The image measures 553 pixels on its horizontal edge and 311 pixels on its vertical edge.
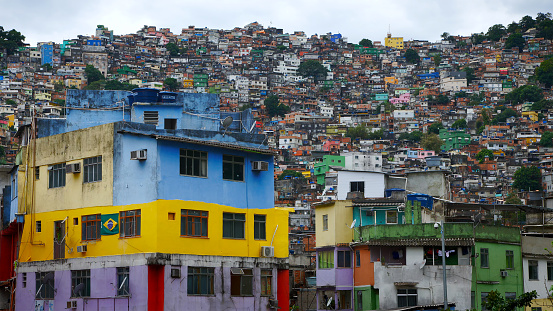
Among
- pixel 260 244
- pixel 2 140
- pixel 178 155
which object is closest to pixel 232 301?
pixel 260 244

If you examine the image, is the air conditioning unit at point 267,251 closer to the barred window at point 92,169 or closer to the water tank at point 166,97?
the barred window at point 92,169

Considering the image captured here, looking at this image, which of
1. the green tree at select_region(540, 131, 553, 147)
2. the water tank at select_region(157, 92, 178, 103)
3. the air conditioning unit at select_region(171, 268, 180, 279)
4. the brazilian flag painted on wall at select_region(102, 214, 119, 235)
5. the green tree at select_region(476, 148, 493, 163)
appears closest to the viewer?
the air conditioning unit at select_region(171, 268, 180, 279)

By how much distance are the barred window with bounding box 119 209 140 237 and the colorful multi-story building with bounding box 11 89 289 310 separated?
0.15ft

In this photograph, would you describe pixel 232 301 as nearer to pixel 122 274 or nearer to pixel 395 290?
pixel 122 274

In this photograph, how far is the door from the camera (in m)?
35.6

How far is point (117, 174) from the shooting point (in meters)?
33.9

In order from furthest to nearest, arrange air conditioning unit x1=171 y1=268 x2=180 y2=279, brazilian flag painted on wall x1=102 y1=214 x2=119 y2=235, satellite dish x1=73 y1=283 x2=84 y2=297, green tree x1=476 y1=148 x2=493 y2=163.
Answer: green tree x1=476 y1=148 x2=493 y2=163, satellite dish x1=73 y1=283 x2=84 y2=297, brazilian flag painted on wall x1=102 y1=214 x2=119 y2=235, air conditioning unit x1=171 y1=268 x2=180 y2=279

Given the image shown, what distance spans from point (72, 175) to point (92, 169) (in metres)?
1.19

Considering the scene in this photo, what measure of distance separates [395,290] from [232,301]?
27.2 ft

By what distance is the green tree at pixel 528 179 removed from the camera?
13812 cm

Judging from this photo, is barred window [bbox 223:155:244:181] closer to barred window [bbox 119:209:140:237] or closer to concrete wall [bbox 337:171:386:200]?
barred window [bbox 119:209:140:237]

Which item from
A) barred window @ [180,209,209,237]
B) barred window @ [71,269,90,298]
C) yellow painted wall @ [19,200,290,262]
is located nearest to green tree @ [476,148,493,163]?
yellow painted wall @ [19,200,290,262]

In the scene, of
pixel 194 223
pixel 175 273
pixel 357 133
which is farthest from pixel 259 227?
pixel 357 133

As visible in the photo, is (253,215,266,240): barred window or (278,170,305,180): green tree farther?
(278,170,305,180): green tree
